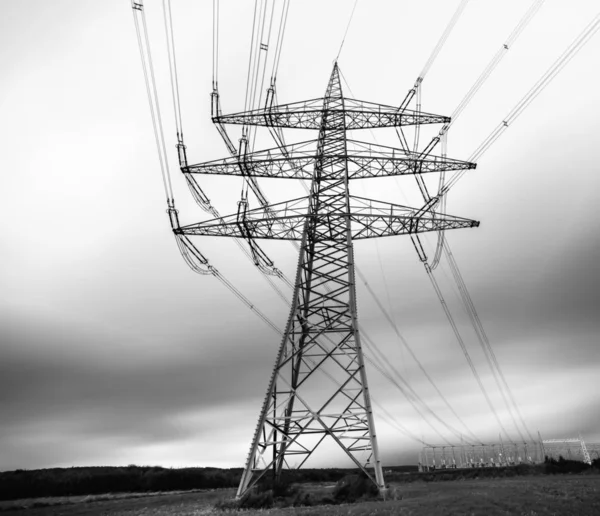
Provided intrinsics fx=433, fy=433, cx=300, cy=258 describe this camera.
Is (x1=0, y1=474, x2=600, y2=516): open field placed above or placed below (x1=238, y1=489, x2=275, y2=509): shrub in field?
below

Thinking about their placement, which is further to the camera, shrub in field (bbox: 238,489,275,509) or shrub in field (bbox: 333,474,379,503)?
shrub in field (bbox: 333,474,379,503)

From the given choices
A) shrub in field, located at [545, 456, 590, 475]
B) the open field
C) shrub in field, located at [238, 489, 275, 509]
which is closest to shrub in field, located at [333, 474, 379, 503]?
the open field

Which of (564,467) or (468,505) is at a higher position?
(564,467)

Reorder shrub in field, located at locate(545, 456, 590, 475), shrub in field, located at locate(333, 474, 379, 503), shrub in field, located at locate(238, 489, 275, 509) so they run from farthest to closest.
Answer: shrub in field, located at locate(545, 456, 590, 475), shrub in field, located at locate(333, 474, 379, 503), shrub in field, located at locate(238, 489, 275, 509)

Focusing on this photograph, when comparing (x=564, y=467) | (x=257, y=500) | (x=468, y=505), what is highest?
(x=257, y=500)

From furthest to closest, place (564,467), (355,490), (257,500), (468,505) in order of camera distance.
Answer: (564,467) → (355,490) → (257,500) → (468,505)

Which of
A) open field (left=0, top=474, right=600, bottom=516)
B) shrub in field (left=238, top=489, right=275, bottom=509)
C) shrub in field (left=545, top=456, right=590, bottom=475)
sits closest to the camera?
open field (left=0, top=474, right=600, bottom=516)

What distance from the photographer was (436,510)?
13586 millimetres

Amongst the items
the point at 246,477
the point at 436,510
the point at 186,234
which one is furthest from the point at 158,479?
the point at 436,510

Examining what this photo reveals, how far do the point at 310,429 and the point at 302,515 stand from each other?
4.31 meters

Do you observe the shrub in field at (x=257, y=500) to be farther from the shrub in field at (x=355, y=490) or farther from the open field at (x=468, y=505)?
the shrub in field at (x=355, y=490)

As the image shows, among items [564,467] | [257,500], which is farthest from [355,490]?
[564,467]

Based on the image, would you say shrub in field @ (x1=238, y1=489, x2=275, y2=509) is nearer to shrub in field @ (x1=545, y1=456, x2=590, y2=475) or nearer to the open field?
the open field

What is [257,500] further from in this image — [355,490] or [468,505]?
[468,505]
